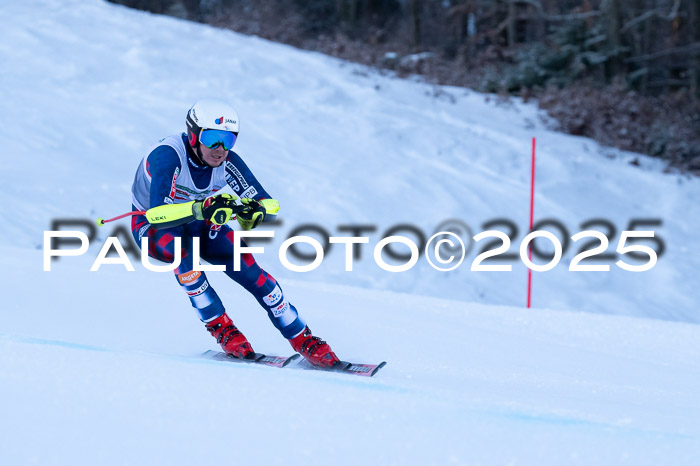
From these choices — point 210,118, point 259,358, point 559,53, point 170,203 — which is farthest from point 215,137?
point 559,53

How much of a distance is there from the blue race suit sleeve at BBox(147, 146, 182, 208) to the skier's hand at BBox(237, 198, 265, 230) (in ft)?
1.36

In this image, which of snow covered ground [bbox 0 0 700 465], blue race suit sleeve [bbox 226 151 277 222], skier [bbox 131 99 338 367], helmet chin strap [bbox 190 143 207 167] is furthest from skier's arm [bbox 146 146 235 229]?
snow covered ground [bbox 0 0 700 465]

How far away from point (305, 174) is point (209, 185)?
5976 millimetres

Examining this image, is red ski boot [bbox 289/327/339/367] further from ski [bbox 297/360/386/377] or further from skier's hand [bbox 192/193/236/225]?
skier's hand [bbox 192/193/236/225]

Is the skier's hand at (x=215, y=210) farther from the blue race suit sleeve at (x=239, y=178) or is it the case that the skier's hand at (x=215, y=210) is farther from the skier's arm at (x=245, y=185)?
the blue race suit sleeve at (x=239, y=178)

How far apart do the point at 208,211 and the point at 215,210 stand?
0.14 ft

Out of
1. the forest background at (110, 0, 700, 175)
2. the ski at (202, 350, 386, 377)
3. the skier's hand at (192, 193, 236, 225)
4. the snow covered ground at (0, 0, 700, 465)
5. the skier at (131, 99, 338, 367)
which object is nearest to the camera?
the snow covered ground at (0, 0, 700, 465)

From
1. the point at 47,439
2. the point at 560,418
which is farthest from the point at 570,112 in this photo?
the point at 47,439

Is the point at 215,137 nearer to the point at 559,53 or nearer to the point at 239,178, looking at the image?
the point at 239,178

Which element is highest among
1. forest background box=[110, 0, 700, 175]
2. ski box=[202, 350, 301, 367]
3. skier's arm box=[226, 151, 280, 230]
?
forest background box=[110, 0, 700, 175]

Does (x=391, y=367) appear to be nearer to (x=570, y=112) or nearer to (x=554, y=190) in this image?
(x=554, y=190)

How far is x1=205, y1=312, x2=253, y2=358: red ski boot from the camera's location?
4.32 meters

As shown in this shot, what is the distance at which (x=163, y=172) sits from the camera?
390 cm

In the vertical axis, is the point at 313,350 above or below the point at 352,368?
above
